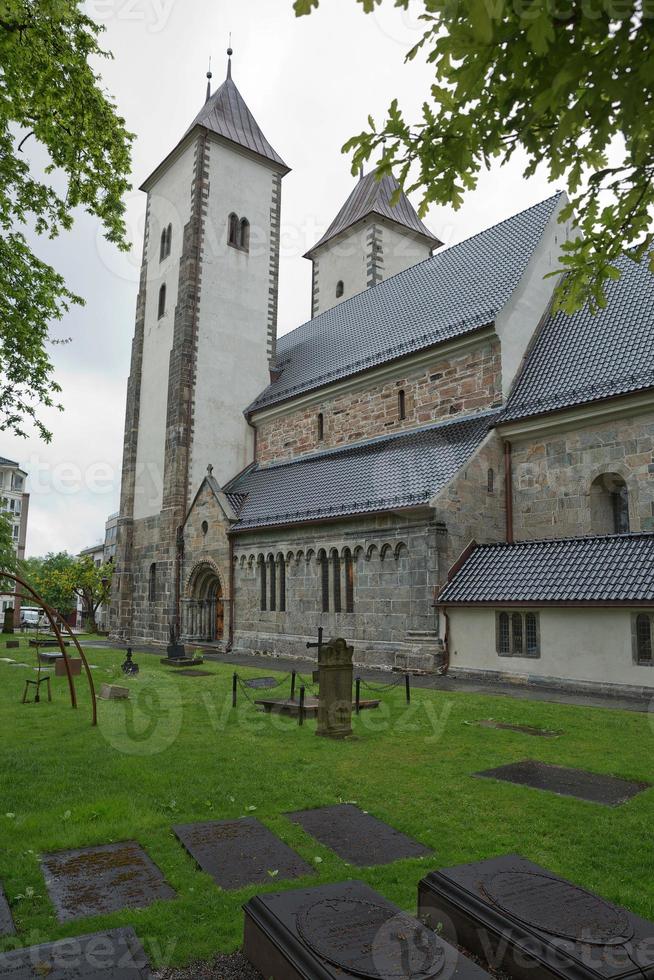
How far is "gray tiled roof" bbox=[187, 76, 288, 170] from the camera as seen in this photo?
3033cm

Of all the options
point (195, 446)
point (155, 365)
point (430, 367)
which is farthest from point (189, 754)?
point (155, 365)

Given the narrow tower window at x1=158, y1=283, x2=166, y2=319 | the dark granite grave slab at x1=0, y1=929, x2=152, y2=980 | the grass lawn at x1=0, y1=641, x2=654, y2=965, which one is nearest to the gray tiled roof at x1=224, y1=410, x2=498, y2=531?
the grass lawn at x1=0, y1=641, x2=654, y2=965

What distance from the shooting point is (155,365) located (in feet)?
98.5

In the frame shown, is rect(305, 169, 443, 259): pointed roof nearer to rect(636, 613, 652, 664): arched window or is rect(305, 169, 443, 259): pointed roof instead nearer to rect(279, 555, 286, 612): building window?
rect(279, 555, 286, 612): building window

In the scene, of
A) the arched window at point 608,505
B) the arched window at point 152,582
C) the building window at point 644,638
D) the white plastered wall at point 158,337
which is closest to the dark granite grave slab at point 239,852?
the building window at point 644,638

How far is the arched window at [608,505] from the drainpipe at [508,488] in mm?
2103

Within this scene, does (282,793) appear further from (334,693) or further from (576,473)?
(576,473)

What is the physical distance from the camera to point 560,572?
14.2m

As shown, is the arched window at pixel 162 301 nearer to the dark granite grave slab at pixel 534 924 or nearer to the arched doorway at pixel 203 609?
the arched doorway at pixel 203 609

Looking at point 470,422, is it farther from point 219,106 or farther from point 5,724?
point 219,106

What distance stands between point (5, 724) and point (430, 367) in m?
15.2

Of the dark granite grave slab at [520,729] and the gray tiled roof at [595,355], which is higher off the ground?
the gray tiled roof at [595,355]

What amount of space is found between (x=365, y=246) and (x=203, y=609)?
22345 millimetres

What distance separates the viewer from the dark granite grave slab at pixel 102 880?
4.07 metres
